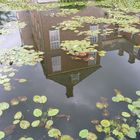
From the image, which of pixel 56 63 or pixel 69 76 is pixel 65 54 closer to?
pixel 56 63

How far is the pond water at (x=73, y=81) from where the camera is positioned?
14.5 ft

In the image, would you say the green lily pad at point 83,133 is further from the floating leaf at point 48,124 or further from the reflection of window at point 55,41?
the reflection of window at point 55,41

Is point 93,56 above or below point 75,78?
above

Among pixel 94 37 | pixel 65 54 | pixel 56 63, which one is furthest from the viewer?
pixel 94 37

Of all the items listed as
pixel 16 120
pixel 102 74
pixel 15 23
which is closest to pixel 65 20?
pixel 15 23

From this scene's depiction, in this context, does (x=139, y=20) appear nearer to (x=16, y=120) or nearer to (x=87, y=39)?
(x=87, y=39)

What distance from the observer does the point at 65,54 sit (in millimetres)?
7082

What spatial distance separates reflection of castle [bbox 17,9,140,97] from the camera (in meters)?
6.07

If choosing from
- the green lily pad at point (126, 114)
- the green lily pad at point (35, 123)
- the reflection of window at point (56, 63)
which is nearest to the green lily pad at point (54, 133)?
the green lily pad at point (35, 123)

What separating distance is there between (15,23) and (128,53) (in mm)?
6037

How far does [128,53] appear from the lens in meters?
7.41

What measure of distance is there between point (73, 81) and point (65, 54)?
1516 millimetres

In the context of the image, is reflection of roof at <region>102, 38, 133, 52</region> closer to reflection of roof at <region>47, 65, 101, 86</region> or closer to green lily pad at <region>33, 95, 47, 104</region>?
reflection of roof at <region>47, 65, 101, 86</region>

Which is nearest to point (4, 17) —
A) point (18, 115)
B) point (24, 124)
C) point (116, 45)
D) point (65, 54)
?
point (65, 54)
